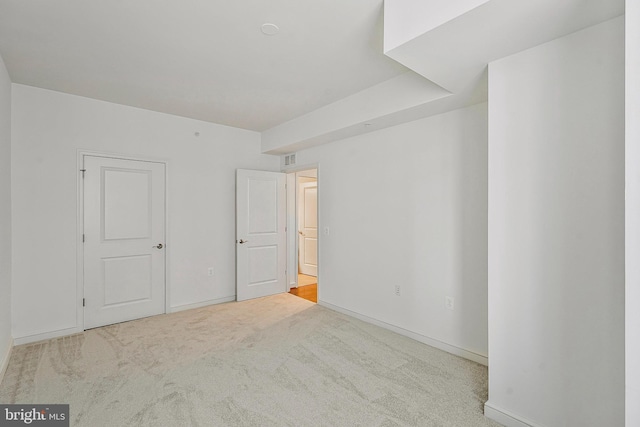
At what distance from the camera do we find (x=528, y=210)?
6.33 feet

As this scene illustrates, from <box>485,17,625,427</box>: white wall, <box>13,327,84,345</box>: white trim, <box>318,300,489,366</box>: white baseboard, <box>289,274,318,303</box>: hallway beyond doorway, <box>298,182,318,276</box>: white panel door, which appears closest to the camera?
<box>485,17,625,427</box>: white wall

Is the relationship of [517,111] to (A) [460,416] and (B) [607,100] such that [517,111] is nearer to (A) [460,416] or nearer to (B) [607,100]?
(B) [607,100]

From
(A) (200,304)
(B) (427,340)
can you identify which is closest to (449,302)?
(B) (427,340)

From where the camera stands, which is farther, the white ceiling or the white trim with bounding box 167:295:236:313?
the white trim with bounding box 167:295:236:313

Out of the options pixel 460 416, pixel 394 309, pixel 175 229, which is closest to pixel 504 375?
pixel 460 416

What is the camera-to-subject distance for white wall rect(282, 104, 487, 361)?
9.48 feet

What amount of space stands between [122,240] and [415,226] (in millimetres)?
3448

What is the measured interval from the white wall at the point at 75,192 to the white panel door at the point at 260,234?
0.51 ft

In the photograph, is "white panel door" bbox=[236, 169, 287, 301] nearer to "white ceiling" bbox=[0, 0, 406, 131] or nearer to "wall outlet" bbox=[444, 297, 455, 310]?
"white ceiling" bbox=[0, 0, 406, 131]

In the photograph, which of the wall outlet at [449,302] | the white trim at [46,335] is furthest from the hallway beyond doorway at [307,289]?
the white trim at [46,335]

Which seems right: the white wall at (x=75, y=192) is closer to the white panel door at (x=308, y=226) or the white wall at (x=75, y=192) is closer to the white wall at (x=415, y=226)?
the white wall at (x=415, y=226)

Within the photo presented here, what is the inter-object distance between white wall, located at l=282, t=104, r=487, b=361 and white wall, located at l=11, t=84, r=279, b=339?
5.24 feet

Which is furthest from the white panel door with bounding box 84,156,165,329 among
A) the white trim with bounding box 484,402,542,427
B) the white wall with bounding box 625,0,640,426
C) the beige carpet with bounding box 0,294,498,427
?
the white wall with bounding box 625,0,640,426

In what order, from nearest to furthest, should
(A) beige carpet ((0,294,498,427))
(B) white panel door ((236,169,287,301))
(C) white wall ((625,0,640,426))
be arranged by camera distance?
(C) white wall ((625,0,640,426)), (A) beige carpet ((0,294,498,427)), (B) white panel door ((236,169,287,301))
